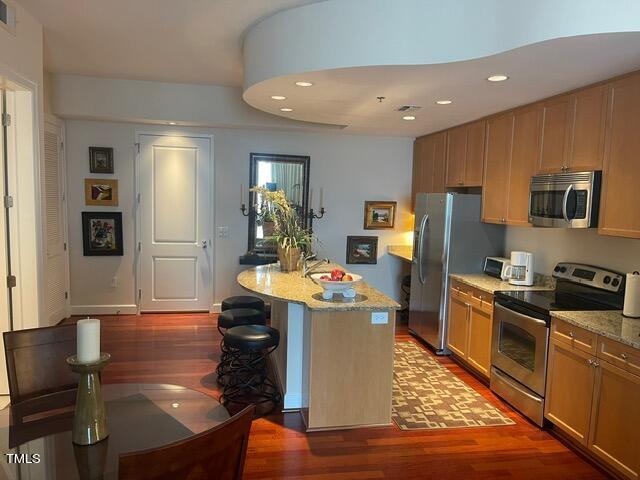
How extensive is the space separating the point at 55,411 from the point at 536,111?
371cm

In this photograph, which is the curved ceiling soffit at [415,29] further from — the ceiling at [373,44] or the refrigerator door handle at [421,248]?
the refrigerator door handle at [421,248]

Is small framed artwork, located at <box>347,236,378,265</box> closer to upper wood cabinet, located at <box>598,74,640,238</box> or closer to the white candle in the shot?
upper wood cabinet, located at <box>598,74,640,238</box>

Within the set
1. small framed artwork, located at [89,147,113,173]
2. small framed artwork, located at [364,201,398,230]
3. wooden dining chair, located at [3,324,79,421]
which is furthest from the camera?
small framed artwork, located at [364,201,398,230]

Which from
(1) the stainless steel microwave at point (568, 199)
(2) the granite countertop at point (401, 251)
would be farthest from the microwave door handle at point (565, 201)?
(2) the granite countertop at point (401, 251)

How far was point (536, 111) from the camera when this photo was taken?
363 cm

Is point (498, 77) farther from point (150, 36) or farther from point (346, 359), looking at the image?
point (150, 36)

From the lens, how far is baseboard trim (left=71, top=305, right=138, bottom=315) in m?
5.67

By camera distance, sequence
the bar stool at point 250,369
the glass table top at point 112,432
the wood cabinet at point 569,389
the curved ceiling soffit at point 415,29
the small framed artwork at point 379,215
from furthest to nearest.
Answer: the small framed artwork at point 379,215, the bar stool at point 250,369, the wood cabinet at point 569,389, the curved ceiling soffit at point 415,29, the glass table top at point 112,432

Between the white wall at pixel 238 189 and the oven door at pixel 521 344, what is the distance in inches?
104

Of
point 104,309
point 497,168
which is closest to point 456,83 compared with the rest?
point 497,168

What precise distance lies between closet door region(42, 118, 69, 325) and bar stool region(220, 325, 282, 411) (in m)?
2.39

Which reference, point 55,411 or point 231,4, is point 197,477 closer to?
point 55,411

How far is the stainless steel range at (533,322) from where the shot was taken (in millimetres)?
3178

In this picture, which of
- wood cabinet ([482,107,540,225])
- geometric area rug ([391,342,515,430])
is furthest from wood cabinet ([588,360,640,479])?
wood cabinet ([482,107,540,225])
